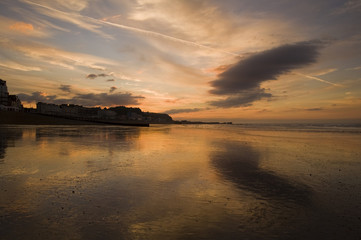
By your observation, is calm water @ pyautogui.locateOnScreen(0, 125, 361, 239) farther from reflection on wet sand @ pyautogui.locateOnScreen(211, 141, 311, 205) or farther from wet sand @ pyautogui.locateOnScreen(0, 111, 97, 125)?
wet sand @ pyautogui.locateOnScreen(0, 111, 97, 125)

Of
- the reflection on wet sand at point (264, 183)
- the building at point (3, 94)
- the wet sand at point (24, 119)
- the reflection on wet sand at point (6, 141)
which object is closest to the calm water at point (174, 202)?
the reflection on wet sand at point (264, 183)

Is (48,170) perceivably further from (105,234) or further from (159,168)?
(105,234)

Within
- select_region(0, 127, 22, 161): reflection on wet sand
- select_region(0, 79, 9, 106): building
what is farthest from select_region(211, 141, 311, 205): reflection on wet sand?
select_region(0, 79, 9, 106): building

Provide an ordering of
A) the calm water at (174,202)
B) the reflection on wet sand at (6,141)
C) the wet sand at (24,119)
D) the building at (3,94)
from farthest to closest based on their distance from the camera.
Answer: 1. the building at (3,94)
2. the wet sand at (24,119)
3. the reflection on wet sand at (6,141)
4. the calm water at (174,202)

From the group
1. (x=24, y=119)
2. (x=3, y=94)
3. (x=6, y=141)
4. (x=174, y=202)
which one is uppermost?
(x=3, y=94)

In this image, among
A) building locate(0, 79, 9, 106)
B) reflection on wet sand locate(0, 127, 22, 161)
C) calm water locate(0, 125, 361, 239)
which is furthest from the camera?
building locate(0, 79, 9, 106)

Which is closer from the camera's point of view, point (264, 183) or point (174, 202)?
point (174, 202)

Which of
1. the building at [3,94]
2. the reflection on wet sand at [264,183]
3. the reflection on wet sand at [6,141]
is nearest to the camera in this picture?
the reflection on wet sand at [264,183]

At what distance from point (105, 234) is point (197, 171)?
→ 755 centimetres

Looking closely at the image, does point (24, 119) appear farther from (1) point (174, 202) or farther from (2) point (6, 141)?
(1) point (174, 202)

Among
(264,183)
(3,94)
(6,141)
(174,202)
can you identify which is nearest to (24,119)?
(3,94)

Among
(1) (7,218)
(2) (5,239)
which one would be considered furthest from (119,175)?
(2) (5,239)

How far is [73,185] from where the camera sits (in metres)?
8.91

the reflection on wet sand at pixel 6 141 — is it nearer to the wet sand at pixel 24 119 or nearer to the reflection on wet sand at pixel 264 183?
the reflection on wet sand at pixel 264 183
